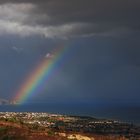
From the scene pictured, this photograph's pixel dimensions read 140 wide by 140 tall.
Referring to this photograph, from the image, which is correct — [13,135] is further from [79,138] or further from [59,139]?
[79,138]

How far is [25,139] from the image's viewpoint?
3906cm

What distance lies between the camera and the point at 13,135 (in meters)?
41.0

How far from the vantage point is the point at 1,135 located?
4175 cm

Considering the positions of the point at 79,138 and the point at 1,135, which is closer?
the point at 1,135

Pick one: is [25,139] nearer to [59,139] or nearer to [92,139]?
[59,139]

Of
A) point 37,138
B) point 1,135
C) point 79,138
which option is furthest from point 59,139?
point 79,138

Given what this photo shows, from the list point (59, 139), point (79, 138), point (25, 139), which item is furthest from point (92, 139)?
point (25, 139)

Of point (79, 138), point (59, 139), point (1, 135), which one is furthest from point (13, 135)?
point (79, 138)

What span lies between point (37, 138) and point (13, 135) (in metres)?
3.04

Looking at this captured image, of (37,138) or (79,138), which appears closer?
(37,138)

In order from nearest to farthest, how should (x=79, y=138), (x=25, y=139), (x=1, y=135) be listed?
(x=25, y=139) → (x=1, y=135) → (x=79, y=138)

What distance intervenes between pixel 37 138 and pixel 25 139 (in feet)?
3.57

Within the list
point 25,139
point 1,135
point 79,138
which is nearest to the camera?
point 25,139

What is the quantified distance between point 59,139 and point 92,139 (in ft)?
34.8
